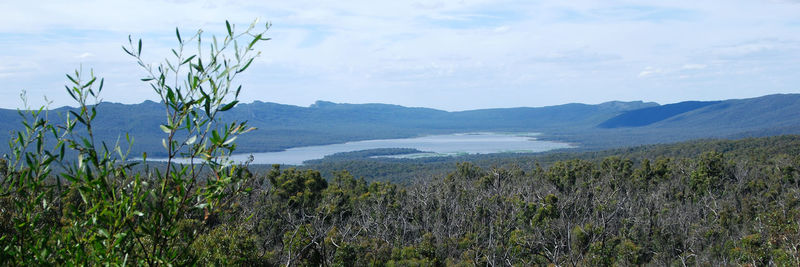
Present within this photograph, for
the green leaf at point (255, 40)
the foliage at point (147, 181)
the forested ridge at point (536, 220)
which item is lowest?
the forested ridge at point (536, 220)

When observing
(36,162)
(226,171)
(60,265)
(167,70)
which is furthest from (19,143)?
(226,171)

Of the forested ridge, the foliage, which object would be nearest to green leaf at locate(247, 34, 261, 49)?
the foliage

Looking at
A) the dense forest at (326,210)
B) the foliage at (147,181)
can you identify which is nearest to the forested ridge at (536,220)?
the dense forest at (326,210)

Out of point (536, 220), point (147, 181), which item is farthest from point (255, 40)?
point (536, 220)

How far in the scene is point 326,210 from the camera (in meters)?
29.7

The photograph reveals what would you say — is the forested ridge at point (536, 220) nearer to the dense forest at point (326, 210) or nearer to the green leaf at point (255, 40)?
the dense forest at point (326, 210)

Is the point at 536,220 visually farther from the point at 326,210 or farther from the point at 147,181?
the point at 147,181

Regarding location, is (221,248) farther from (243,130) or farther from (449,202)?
(449,202)

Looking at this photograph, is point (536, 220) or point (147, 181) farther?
point (536, 220)

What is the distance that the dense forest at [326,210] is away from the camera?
3725mm

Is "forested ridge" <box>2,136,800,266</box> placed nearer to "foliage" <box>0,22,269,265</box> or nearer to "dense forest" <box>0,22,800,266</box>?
"dense forest" <box>0,22,800,266</box>

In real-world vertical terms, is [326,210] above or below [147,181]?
below

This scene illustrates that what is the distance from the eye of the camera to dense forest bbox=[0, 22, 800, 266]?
372cm

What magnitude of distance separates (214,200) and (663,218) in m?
31.3
